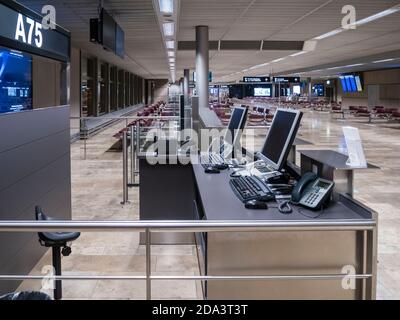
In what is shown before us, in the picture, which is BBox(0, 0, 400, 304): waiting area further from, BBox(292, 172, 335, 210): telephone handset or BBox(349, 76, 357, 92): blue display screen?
BBox(349, 76, 357, 92): blue display screen

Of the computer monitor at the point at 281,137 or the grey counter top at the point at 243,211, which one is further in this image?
the computer monitor at the point at 281,137

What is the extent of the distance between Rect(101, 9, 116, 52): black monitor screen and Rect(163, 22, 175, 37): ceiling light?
250 cm

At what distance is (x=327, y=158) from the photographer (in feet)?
8.73

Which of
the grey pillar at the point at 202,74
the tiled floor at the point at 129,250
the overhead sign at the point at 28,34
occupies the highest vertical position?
the grey pillar at the point at 202,74

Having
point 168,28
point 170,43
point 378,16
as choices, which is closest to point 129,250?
point 168,28

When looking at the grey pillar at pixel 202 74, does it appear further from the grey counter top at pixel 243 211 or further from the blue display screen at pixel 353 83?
the blue display screen at pixel 353 83

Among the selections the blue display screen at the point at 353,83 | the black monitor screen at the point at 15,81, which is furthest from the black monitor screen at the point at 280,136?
the blue display screen at the point at 353,83

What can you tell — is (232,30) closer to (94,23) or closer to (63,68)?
(94,23)

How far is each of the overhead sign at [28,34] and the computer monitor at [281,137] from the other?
6.30 ft

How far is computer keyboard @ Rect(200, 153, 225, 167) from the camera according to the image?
3904 mm

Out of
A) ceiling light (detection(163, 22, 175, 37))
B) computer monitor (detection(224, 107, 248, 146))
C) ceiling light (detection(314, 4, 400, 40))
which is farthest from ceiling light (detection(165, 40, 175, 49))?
computer monitor (detection(224, 107, 248, 146))

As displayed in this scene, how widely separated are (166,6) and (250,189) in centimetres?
659

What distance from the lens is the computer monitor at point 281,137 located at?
9.01 feet

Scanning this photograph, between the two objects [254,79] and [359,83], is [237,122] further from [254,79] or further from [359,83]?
[359,83]
